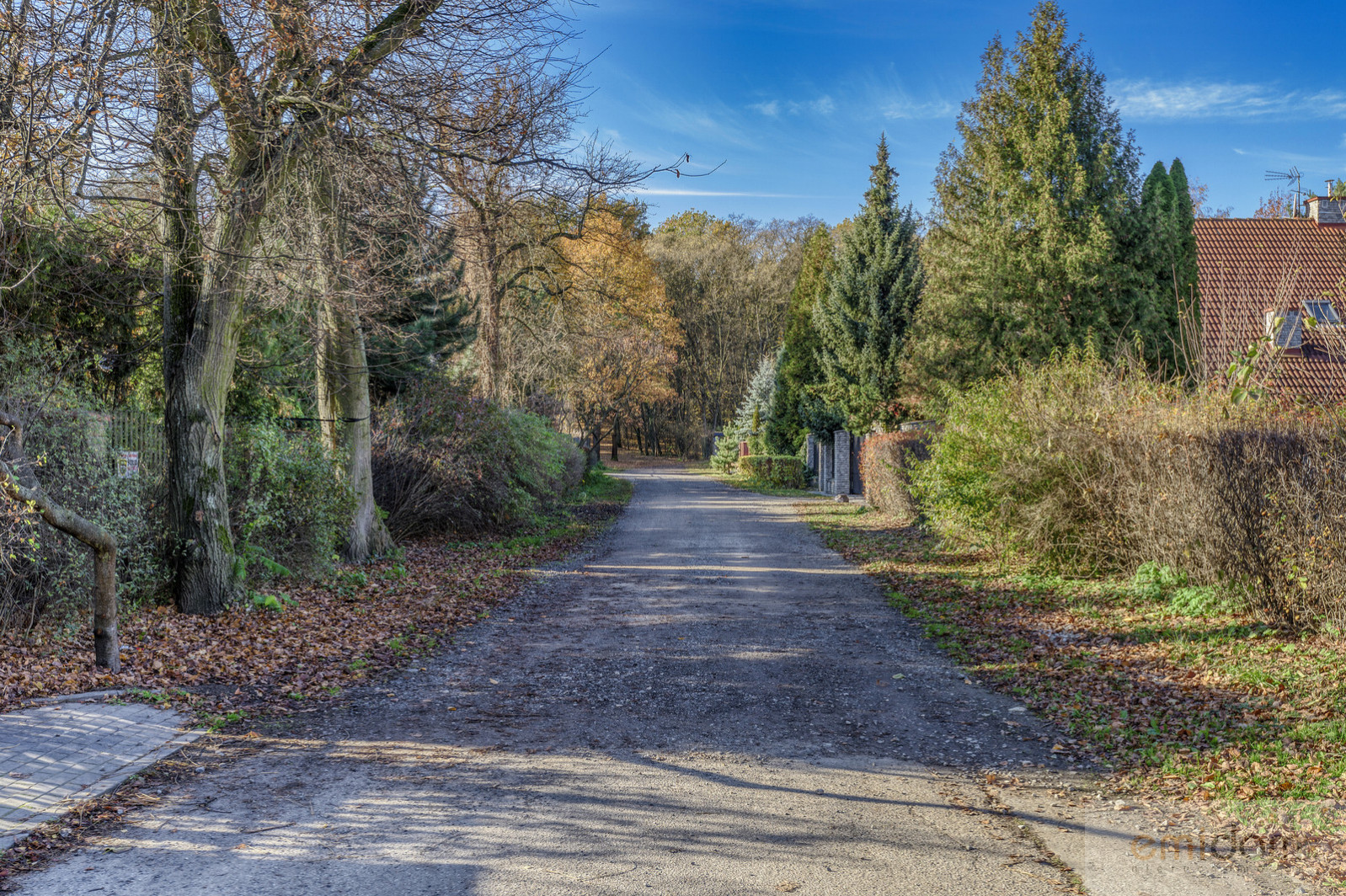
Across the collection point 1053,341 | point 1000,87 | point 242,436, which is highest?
point 1000,87

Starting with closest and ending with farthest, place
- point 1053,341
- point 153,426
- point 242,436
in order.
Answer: point 153,426 < point 242,436 < point 1053,341

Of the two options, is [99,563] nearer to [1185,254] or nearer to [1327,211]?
[1185,254]

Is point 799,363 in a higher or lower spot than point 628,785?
higher

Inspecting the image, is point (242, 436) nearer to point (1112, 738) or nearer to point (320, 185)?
point (320, 185)

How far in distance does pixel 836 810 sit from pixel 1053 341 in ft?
58.7

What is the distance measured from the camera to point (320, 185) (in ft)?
38.7

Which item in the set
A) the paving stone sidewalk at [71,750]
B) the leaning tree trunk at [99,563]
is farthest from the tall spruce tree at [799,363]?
the paving stone sidewalk at [71,750]

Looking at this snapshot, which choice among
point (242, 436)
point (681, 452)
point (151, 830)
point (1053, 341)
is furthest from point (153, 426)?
point (681, 452)

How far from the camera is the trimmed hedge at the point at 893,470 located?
20.2 m

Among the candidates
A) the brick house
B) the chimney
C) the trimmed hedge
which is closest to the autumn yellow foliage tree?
the trimmed hedge

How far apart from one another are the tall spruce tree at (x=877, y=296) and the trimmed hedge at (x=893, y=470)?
634 centimetres

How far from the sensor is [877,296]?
3038 cm

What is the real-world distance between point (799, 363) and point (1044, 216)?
63.4 ft

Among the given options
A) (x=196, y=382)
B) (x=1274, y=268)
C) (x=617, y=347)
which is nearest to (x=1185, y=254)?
(x=1274, y=268)
